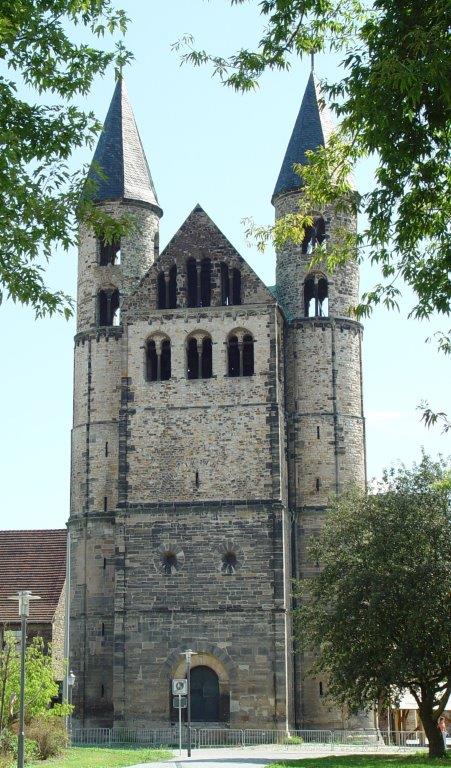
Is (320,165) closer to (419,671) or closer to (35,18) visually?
(35,18)

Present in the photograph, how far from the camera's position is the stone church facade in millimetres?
46062

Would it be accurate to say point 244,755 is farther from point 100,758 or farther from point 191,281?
point 191,281

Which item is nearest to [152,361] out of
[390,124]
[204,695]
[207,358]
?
[207,358]

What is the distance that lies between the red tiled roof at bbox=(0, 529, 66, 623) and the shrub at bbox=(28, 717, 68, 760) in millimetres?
14855

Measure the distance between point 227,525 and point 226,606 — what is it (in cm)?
302

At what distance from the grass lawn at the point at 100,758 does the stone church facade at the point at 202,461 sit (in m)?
7.75

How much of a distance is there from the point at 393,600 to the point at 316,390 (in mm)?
16052

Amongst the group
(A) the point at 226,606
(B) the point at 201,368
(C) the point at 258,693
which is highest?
(B) the point at 201,368

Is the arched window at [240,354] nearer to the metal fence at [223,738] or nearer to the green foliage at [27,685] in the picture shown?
the metal fence at [223,738]

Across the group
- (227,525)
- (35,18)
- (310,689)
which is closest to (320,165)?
(35,18)

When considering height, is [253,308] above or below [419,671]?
above

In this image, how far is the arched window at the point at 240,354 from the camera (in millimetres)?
48719

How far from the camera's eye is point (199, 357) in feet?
160

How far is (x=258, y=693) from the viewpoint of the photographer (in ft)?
148
